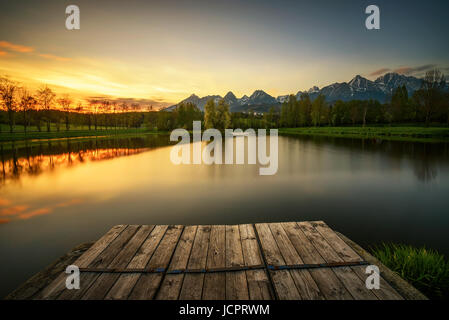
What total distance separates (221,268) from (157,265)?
1125mm

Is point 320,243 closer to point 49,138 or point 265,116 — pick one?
point 49,138

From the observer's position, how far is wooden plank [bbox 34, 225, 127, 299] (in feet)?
9.70

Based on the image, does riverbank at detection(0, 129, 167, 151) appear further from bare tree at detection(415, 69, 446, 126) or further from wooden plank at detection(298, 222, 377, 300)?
bare tree at detection(415, 69, 446, 126)

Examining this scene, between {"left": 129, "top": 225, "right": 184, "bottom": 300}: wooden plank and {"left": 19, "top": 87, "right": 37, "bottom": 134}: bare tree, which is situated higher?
{"left": 19, "top": 87, "right": 37, "bottom": 134}: bare tree

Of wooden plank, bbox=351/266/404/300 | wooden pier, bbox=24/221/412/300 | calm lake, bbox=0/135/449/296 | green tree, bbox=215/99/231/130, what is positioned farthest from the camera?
green tree, bbox=215/99/231/130

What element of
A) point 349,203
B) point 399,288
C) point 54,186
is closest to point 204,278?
point 399,288

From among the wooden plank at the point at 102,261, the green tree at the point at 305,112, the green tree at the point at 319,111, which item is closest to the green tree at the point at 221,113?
the green tree at the point at 319,111

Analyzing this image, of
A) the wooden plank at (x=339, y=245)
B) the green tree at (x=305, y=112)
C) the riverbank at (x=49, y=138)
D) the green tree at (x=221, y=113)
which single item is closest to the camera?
the wooden plank at (x=339, y=245)

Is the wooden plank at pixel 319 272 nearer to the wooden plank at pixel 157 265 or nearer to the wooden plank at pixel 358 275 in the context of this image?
the wooden plank at pixel 358 275

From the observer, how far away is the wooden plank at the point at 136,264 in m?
Answer: 2.92

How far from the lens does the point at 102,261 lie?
3.69 meters

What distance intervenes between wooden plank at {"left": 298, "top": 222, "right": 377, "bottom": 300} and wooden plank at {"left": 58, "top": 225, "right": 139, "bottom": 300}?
3.93 meters

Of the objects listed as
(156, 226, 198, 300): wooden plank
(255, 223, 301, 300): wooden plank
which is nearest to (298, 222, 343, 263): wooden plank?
(255, 223, 301, 300): wooden plank
